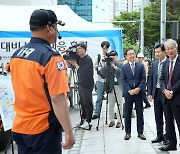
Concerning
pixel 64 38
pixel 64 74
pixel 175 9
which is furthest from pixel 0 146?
pixel 175 9

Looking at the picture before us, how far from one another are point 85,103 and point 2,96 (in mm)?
2936

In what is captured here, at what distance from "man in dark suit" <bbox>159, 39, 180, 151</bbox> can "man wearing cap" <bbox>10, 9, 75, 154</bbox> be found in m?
2.79

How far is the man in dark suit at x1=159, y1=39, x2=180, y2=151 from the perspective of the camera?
523cm

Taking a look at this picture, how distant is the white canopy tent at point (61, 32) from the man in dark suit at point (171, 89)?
14.2ft

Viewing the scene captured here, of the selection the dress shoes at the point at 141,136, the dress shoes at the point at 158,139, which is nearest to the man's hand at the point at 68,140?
the dress shoes at the point at 158,139

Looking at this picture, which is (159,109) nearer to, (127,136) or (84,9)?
(127,136)

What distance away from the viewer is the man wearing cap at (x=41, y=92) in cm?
269

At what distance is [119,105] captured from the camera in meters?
7.74

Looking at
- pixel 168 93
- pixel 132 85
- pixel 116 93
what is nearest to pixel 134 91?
pixel 132 85

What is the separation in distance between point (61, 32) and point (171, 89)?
4.73 m

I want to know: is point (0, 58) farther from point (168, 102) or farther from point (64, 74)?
point (64, 74)

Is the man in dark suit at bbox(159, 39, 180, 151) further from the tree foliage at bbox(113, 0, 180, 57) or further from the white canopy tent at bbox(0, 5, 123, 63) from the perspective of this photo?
the tree foliage at bbox(113, 0, 180, 57)

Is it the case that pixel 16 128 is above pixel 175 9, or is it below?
below

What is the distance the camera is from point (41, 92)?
275cm
